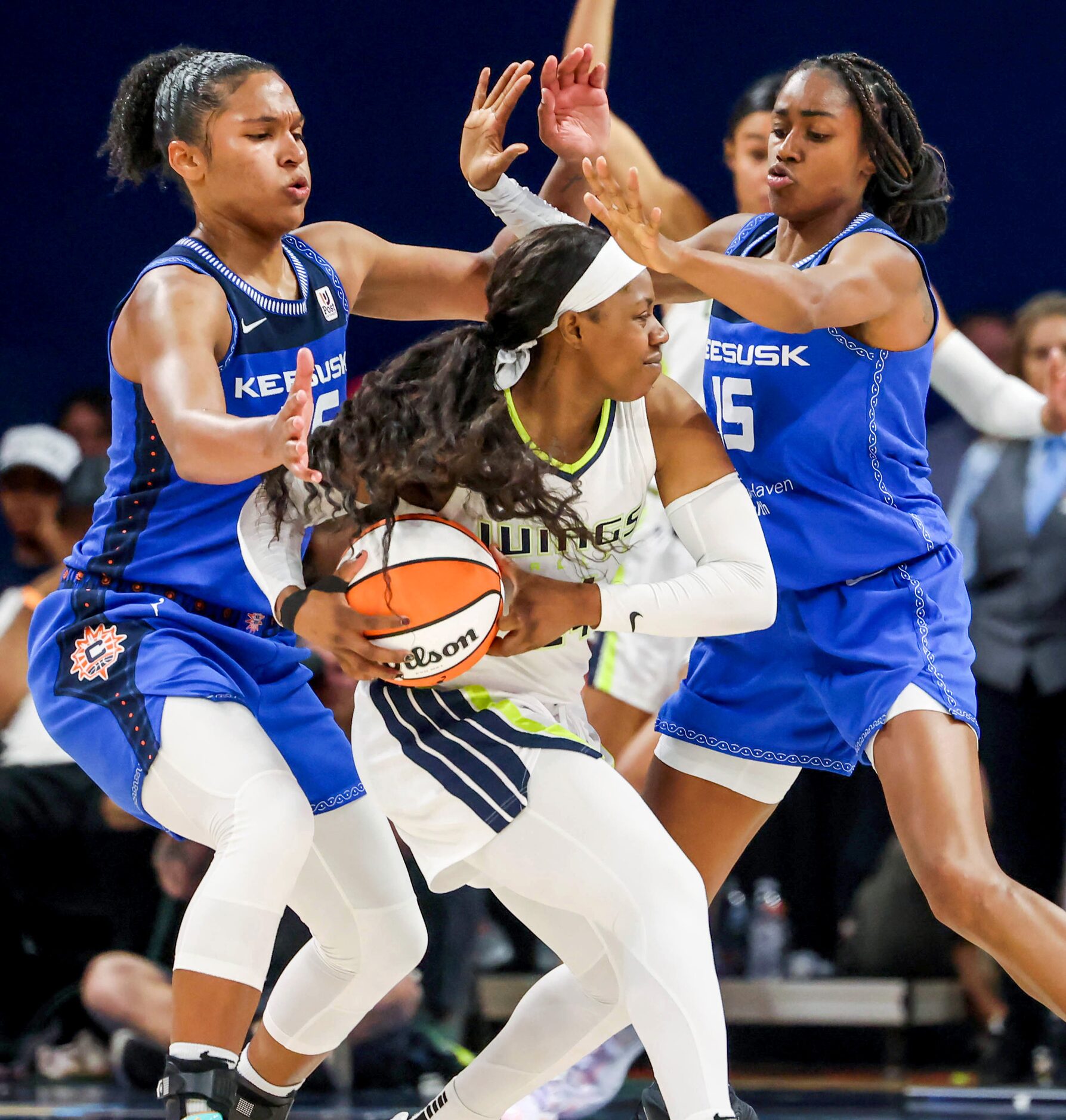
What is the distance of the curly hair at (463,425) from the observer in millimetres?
2615

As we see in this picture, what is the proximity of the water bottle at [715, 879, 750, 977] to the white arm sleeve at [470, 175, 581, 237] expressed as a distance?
2.55 m

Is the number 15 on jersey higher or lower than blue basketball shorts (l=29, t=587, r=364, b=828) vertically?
higher

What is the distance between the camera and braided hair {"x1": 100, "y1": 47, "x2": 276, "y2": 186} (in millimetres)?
2990

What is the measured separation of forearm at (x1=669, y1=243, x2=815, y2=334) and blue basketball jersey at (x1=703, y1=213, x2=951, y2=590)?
188 mm

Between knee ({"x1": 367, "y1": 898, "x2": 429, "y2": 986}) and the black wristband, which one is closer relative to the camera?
the black wristband

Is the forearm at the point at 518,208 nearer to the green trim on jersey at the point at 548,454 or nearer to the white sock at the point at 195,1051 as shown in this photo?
the green trim on jersey at the point at 548,454

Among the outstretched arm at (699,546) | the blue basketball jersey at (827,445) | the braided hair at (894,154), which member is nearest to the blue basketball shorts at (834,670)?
the blue basketball jersey at (827,445)

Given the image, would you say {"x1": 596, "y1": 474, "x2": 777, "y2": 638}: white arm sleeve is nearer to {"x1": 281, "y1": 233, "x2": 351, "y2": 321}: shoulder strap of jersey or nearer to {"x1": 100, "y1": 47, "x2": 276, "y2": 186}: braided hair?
{"x1": 281, "y1": 233, "x2": 351, "y2": 321}: shoulder strap of jersey

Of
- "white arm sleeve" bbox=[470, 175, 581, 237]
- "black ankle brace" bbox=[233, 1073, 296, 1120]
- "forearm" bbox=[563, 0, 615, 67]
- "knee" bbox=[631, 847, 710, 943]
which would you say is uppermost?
"forearm" bbox=[563, 0, 615, 67]

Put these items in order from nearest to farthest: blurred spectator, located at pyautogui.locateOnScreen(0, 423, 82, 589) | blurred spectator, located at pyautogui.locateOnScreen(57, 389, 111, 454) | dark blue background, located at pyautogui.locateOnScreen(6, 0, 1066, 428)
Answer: blurred spectator, located at pyautogui.locateOnScreen(0, 423, 82, 589) → blurred spectator, located at pyautogui.locateOnScreen(57, 389, 111, 454) → dark blue background, located at pyautogui.locateOnScreen(6, 0, 1066, 428)

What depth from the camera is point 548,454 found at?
2746 millimetres

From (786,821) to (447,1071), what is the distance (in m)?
1.31

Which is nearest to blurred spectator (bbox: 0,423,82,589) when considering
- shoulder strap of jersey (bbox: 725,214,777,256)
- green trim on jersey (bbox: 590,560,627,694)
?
green trim on jersey (bbox: 590,560,627,694)

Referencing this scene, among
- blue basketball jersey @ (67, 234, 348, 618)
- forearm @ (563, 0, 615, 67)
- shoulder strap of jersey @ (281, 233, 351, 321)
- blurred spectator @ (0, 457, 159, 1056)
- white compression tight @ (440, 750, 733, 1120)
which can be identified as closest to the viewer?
white compression tight @ (440, 750, 733, 1120)
